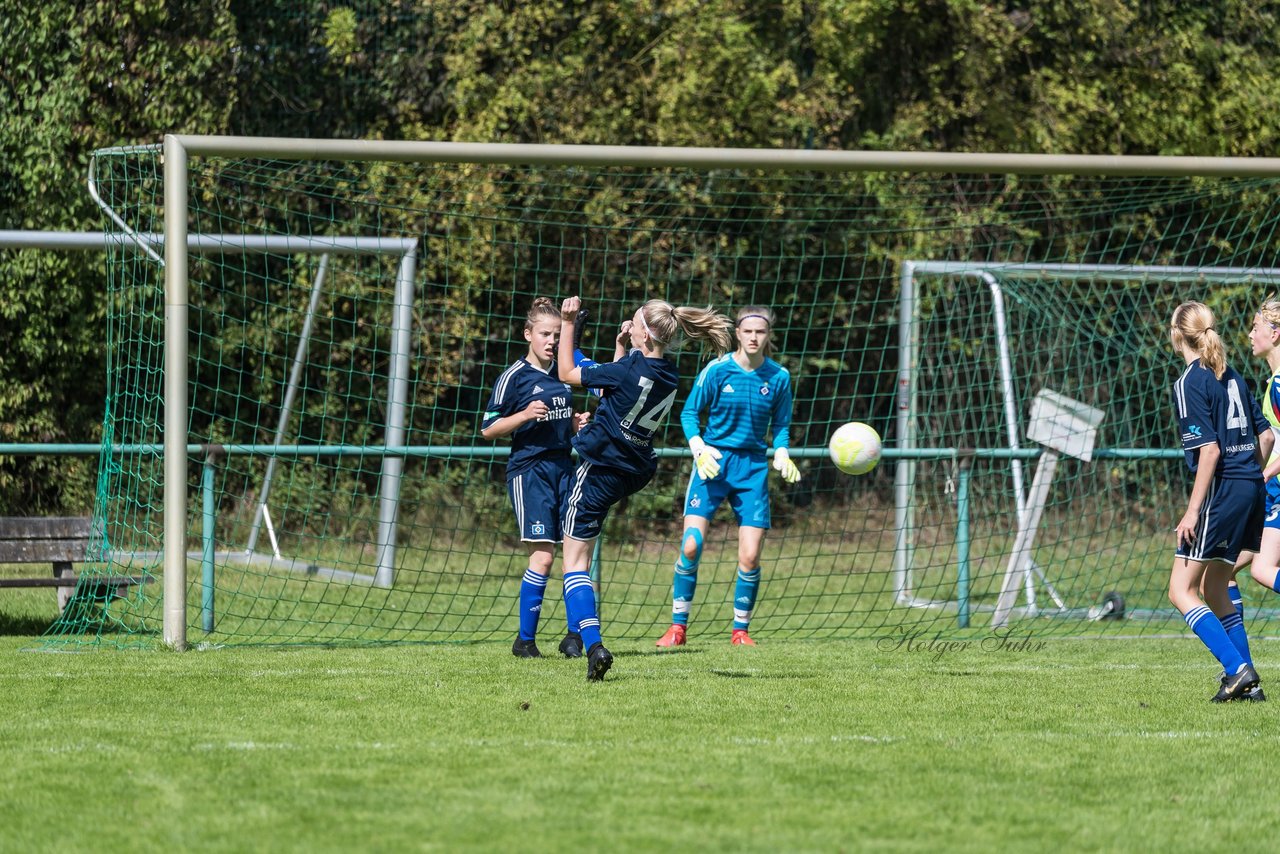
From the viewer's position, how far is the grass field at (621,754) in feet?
12.5

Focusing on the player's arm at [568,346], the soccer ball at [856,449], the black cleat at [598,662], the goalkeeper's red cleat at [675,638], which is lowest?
the goalkeeper's red cleat at [675,638]

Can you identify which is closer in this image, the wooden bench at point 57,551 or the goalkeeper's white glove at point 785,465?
the goalkeeper's white glove at point 785,465

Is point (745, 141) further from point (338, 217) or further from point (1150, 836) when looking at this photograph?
point (1150, 836)

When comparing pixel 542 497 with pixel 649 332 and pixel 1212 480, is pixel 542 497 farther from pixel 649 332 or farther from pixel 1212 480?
pixel 1212 480

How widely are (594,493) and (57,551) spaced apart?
362 centimetres

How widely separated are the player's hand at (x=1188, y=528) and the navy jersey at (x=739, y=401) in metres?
2.54

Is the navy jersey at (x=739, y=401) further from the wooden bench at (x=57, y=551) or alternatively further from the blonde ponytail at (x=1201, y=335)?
the wooden bench at (x=57, y=551)

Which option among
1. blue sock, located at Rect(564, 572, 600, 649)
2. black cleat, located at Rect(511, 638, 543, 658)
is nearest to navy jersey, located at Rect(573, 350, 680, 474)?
blue sock, located at Rect(564, 572, 600, 649)

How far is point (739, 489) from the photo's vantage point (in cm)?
821

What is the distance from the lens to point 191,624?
8.80 meters

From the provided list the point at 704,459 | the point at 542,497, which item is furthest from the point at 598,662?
the point at 704,459

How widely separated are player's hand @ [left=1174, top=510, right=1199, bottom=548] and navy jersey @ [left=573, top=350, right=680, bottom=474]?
2.27 m

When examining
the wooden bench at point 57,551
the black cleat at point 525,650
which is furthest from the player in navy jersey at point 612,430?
the wooden bench at point 57,551

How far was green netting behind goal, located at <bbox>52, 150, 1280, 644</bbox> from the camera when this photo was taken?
930cm
